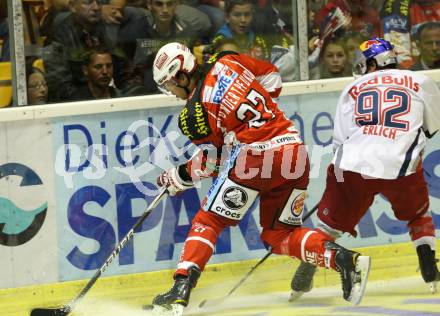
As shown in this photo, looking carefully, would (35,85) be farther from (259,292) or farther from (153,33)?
(259,292)

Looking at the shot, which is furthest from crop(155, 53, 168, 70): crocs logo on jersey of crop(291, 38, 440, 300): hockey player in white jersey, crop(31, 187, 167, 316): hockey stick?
crop(291, 38, 440, 300): hockey player in white jersey

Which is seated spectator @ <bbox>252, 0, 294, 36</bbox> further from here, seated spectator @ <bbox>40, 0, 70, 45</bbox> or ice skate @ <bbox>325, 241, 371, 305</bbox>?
ice skate @ <bbox>325, 241, 371, 305</bbox>

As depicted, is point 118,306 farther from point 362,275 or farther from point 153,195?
point 362,275

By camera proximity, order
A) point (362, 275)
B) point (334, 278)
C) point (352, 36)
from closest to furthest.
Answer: point (362, 275)
point (334, 278)
point (352, 36)

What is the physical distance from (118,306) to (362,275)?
1.49 meters

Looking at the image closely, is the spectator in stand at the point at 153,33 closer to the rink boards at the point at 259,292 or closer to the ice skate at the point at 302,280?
the rink boards at the point at 259,292

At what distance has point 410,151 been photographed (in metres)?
5.31

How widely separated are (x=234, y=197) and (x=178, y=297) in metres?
0.57

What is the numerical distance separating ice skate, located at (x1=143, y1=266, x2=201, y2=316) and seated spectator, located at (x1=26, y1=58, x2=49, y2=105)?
141 centimetres

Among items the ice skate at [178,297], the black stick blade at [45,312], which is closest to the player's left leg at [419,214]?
the ice skate at [178,297]

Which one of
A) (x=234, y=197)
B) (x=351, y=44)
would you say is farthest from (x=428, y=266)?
(x=351, y=44)

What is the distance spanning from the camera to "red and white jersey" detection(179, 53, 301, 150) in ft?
16.4

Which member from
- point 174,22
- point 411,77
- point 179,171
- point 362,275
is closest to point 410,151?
point 411,77

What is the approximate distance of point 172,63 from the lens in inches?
199
